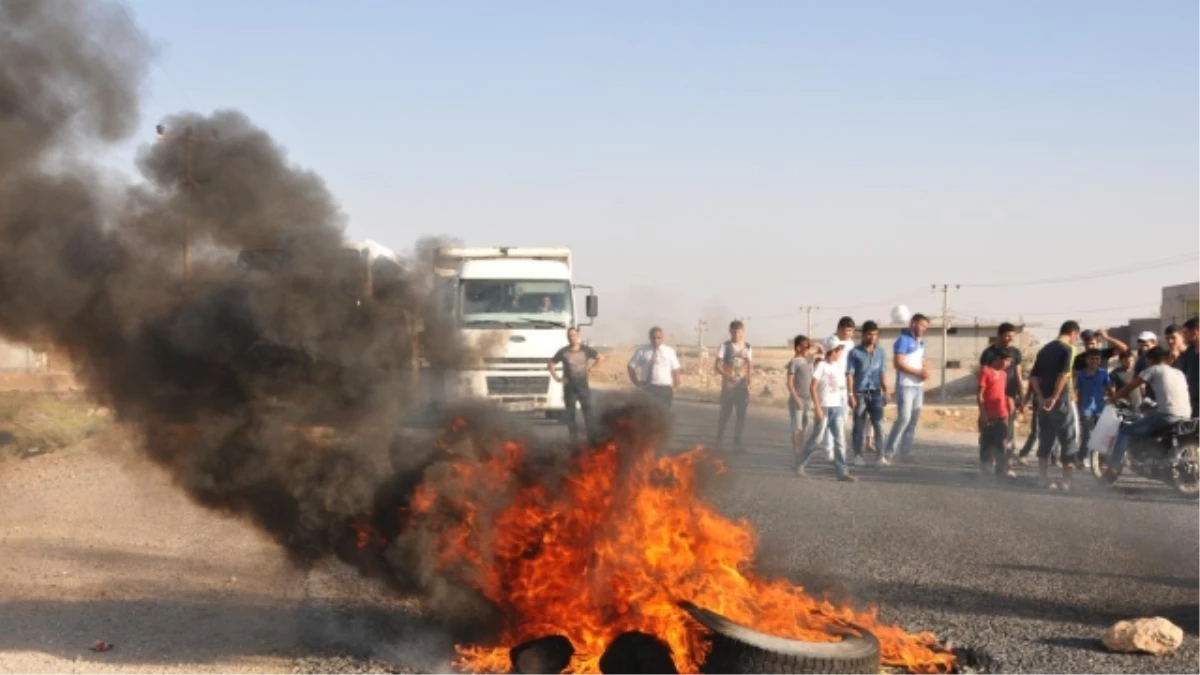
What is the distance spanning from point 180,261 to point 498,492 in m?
2.57

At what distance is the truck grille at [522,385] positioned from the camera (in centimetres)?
1786

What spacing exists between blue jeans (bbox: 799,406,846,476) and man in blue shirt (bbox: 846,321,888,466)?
0.61 m

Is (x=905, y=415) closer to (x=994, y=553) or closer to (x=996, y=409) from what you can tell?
(x=996, y=409)

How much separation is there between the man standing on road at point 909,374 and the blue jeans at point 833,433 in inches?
49.1

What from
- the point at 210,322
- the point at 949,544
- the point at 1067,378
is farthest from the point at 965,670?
the point at 1067,378

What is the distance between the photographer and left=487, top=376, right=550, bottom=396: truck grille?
58.6ft

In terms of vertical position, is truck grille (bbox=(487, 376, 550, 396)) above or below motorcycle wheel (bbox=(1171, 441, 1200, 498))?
above

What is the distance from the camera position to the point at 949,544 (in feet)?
30.5

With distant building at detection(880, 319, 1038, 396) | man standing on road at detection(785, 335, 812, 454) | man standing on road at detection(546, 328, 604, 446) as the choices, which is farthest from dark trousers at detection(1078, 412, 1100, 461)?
distant building at detection(880, 319, 1038, 396)

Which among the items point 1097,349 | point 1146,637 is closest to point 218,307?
point 1146,637

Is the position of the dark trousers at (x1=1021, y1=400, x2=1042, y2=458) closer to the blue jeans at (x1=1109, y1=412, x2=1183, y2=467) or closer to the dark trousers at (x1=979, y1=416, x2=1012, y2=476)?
the dark trousers at (x1=979, y1=416, x2=1012, y2=476)

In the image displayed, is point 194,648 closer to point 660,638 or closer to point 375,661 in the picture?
point 375,661

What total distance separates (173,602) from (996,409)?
9.81 m

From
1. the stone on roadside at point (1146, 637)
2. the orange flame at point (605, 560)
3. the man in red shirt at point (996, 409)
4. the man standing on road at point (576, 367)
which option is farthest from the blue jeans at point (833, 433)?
the orange flame at point (605, 560)
